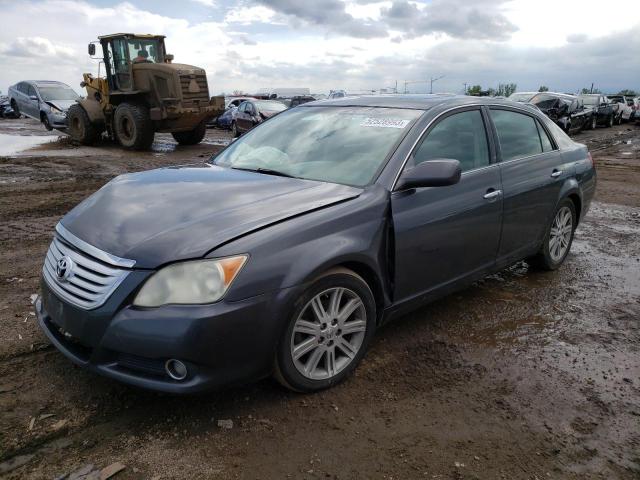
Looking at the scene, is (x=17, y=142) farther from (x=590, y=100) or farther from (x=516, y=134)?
(x=590, y=100)

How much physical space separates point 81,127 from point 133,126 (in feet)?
7.95

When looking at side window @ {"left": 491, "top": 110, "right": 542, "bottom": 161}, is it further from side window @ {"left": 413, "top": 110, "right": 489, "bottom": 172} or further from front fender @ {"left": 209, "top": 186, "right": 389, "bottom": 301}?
front fender @ {"left": 209, "top": 186, "right": 389, "bottom": 301}

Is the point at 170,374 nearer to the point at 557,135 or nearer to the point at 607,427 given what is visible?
the point at 607,427

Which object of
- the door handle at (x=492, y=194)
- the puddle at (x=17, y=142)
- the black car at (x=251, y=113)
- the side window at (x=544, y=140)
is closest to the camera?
the door handle at (x=492, y=194)

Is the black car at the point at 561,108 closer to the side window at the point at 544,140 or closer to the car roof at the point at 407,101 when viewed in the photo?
the side window at the point at 544,140

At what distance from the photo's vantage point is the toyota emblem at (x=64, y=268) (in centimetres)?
264

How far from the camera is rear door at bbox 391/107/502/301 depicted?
10.4 ft

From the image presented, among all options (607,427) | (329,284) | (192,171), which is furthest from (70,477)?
(607,427)

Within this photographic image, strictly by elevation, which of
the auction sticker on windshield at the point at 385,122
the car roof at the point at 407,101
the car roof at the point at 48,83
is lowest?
the auction sticker on windshield at the point at 385,122

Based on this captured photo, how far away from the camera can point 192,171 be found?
3586mm

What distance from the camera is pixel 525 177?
4.15m

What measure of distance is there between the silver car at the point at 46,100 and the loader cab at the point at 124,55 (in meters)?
3.69

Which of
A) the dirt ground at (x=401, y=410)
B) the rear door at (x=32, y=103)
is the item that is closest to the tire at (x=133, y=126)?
the rear door at (x=32, y=103)

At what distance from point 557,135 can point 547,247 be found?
3.38 feet
